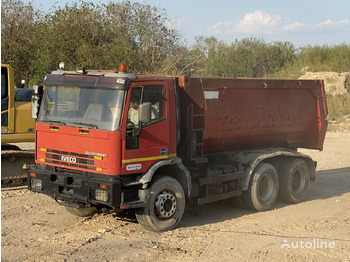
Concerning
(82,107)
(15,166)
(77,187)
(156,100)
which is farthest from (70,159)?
(15,166)

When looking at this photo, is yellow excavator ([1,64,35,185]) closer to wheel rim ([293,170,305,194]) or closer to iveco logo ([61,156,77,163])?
iveco logo ([61,156,77,163])

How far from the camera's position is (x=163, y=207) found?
8.58m

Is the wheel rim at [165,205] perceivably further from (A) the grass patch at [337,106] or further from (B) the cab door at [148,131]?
(A) the grass patch at [337,106]

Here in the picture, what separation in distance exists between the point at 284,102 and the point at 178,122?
10.4 ft

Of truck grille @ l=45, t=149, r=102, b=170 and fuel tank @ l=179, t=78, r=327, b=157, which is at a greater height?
fuel tank @ l=179, t=78, r=327, b=157

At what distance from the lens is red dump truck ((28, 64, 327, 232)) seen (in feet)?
26.5

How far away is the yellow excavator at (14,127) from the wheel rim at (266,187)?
15.6ft

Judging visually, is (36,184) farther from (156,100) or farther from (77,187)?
(156,100)

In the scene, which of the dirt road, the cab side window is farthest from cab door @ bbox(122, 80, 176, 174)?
the dirt road

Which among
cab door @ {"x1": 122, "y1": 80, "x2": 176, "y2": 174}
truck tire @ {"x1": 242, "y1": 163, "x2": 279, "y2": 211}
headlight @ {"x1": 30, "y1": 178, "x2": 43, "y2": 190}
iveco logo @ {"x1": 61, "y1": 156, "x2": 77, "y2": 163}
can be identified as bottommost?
truck tire @ {"x1": 242, "y1": 163, "x2": 279, "y2": 211}

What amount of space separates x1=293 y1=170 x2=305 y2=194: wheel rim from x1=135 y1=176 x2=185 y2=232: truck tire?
3497mm

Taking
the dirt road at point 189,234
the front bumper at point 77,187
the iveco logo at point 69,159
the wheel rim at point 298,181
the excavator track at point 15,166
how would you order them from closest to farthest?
the dirt road at point 189,234 → the front bumper at point 77,187 → the iveco logo at point 69,159 → the wheel rim at point 298,181 → the excavator track at point 15,166

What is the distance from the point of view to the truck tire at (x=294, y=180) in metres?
11.1

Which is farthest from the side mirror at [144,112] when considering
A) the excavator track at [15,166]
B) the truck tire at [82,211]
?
the excavator track at [15,166]
